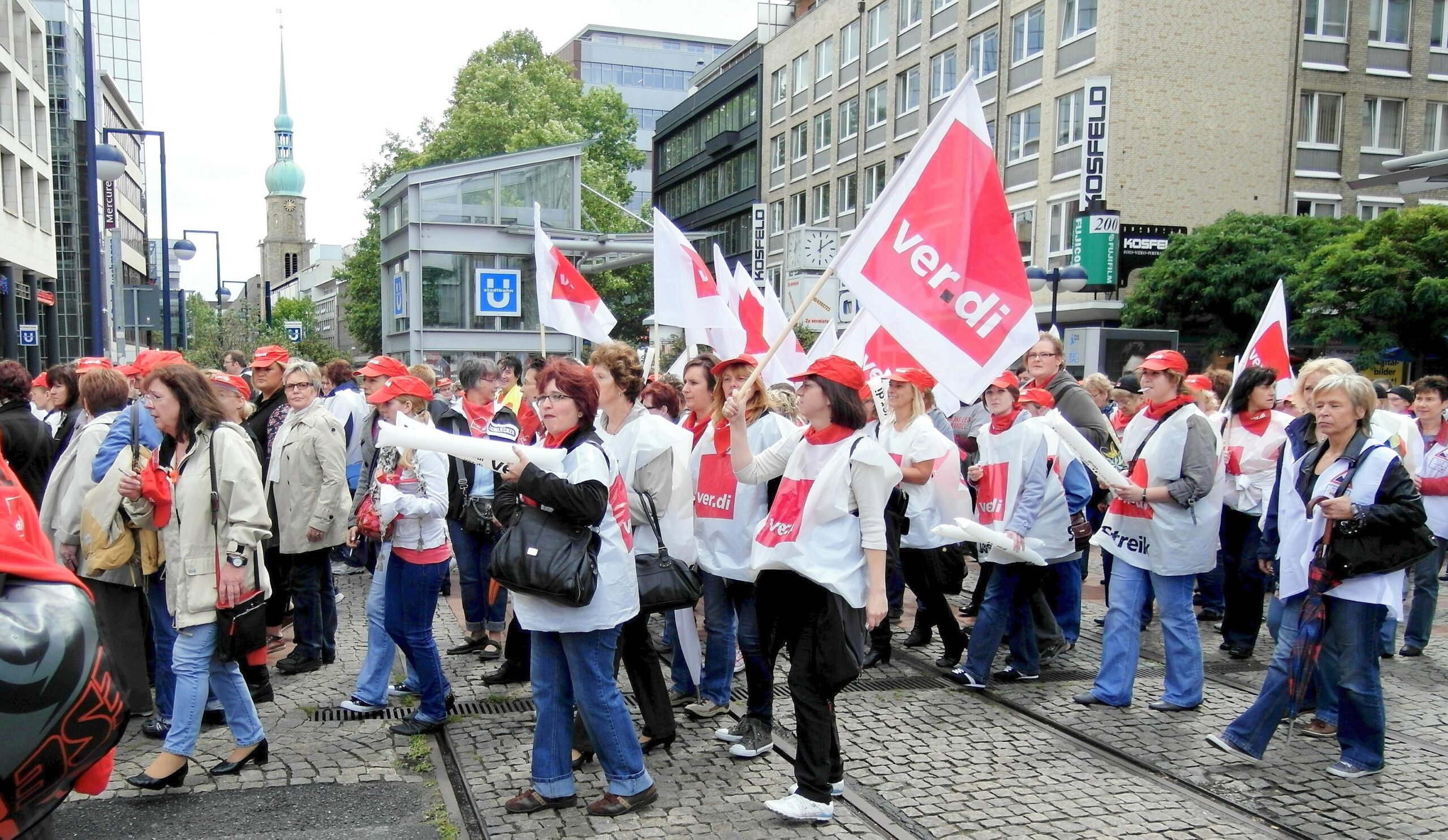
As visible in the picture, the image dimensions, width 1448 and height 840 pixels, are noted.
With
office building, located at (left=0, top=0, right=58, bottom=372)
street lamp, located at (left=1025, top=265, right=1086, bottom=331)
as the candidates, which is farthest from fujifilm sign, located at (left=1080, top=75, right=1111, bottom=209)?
office building, located at (left=0, top=0, right=58, bottom=372)

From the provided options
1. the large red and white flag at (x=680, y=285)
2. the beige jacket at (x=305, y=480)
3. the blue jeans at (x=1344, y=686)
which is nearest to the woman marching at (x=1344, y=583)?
the blue jeans at (x=1344, y=686)

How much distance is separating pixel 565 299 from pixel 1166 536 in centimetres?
596

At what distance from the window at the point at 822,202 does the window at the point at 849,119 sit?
2.42 m

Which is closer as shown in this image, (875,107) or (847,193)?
(875,107)

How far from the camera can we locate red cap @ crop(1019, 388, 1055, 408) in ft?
23.4

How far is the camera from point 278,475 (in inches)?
265

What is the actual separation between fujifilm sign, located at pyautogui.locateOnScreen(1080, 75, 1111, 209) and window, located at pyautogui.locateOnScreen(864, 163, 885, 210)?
1363cm

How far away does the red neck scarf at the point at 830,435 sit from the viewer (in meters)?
4.61

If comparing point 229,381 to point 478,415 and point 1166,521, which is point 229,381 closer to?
point 478,415

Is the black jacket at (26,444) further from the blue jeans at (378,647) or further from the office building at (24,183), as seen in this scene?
the office building at (24,183)

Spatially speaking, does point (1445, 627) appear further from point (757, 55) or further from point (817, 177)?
point (757, 55)

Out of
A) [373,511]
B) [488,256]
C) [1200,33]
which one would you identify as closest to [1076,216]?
[1200,33]

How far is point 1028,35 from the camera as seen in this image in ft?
115

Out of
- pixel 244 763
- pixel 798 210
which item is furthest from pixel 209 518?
pixel 798 210
